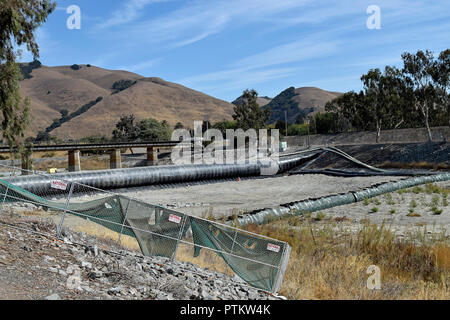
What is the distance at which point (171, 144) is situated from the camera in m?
82.6

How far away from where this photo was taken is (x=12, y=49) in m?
29.0

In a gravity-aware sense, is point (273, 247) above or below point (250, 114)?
below

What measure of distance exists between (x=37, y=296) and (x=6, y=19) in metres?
25.3

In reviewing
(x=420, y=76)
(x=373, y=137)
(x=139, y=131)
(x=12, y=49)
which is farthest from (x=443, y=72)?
(x=139, y=131)

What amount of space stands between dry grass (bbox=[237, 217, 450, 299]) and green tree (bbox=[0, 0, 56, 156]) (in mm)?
22980

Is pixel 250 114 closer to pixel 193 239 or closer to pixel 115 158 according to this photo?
pixel 115 158

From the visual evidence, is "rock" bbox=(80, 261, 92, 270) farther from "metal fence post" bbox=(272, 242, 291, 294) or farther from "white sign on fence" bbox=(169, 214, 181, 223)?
"metal fence post" bbox=(272, 242, 291, 294)

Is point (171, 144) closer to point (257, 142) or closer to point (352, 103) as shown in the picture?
point (257, 142)

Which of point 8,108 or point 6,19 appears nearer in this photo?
point 6,19

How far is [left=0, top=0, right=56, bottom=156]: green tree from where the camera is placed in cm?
2650

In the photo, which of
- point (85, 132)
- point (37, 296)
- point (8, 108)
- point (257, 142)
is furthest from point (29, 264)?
point (85, 132)

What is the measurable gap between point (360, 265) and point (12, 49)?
28.8 meters

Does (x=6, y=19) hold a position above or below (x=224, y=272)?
above

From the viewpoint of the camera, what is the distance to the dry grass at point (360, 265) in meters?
9.19
